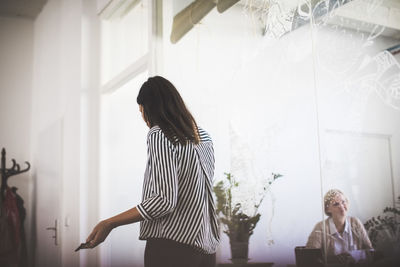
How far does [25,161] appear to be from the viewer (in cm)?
460

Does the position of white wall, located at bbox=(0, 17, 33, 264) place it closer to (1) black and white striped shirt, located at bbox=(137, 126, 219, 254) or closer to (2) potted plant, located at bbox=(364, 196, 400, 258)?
(1) black and white striped shirt, located at bbox=(137, 126, 219, 254)

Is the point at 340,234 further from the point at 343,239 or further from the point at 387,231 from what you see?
the point at 387,231

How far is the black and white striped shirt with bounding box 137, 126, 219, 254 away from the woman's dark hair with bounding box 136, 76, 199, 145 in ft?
0.08

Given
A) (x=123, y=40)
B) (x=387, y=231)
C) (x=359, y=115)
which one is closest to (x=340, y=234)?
(x=387, y=231)

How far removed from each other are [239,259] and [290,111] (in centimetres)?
64

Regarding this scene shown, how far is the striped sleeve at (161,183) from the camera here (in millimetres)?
1334

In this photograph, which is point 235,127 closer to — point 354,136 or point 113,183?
point 354,136

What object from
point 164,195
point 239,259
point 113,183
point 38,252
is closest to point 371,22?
point 164,195

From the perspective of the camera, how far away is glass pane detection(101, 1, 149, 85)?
2.86 metres

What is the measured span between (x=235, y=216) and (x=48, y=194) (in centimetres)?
264

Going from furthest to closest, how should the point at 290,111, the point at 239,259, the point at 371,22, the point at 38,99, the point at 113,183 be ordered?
the point at 38,99 → the point at 113,183 → the point at 239,259 → the point at 290,111 → the point at 371,22

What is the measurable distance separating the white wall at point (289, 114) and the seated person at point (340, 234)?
Answer: 0.03 m

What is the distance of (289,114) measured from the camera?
1.58 metres

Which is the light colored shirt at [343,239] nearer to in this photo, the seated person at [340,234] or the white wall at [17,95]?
the seated person at [340,234]
